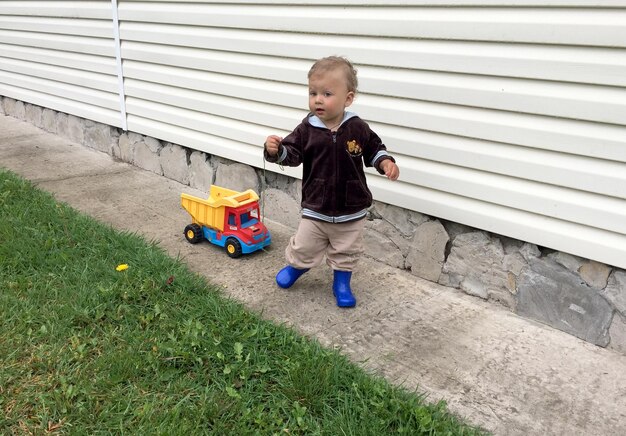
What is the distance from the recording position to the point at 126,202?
4.66 m

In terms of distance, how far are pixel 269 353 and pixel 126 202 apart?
2.53m

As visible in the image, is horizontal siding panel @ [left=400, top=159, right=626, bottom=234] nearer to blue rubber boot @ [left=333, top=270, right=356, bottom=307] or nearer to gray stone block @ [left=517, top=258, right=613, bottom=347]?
gray stone block @ [left=517, top=258, right=613, bottom=347]

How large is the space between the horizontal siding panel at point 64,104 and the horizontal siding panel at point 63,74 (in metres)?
0.21

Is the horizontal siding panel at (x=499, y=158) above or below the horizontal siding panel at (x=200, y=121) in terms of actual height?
above

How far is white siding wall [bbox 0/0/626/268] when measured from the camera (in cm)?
269

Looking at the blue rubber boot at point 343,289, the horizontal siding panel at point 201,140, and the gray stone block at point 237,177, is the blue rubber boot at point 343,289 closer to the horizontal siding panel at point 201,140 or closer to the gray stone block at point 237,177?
the horizontal siding panel at point 201,140

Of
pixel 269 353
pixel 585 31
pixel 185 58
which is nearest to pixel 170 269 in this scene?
pixel 269 353

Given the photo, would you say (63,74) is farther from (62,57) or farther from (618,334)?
(618,334)

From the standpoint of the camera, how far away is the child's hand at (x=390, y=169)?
9.63 ft

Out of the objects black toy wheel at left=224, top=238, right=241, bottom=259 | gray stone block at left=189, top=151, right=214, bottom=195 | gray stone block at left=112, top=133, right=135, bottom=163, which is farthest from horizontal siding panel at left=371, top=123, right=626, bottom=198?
gray stone block at left=112, top=133, right=135, bottom=163

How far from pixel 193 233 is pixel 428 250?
63.0 inches

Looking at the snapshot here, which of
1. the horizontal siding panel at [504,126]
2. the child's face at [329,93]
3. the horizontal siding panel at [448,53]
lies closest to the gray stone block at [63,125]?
the horizontal siding panel at [448,53]

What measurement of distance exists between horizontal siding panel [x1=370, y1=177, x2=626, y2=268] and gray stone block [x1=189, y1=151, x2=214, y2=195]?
1828 mm

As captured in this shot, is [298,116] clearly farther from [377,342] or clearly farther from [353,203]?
[377,342]
